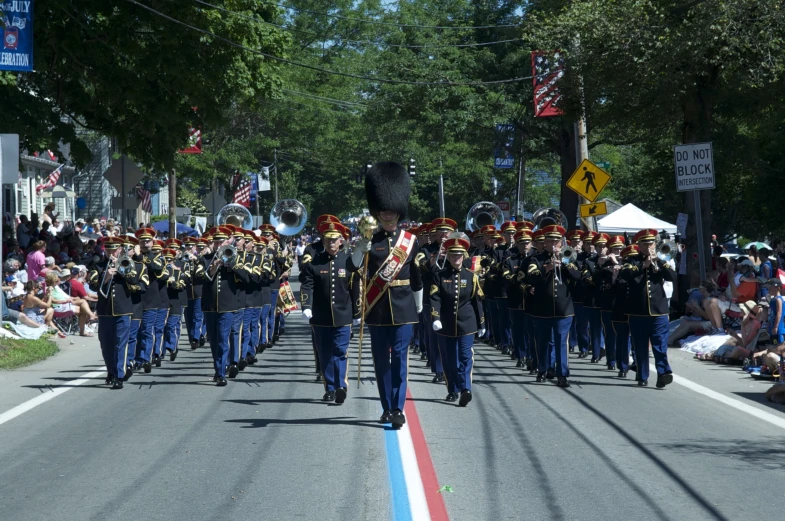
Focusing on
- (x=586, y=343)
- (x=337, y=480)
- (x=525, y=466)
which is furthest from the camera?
(x=586, y=343)

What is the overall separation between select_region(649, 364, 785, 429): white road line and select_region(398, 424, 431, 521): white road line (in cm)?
368

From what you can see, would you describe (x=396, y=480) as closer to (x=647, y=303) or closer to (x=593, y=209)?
(x=647, y=303)

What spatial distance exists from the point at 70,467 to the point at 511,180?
49.3 meters

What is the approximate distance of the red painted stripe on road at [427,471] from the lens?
7.32 meters

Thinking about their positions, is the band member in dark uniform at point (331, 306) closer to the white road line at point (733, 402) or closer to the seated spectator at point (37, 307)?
the white road line at point (733, 402)

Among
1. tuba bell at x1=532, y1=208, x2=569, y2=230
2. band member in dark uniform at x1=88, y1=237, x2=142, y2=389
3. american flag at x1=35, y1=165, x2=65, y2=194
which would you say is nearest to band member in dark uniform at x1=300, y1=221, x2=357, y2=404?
band member in dark uniform at x1=88, y1=237, x2=142, y2=389

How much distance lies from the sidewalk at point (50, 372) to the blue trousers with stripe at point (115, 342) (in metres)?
0.83

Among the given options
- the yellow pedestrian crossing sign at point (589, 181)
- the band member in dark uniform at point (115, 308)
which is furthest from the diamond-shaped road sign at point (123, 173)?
the band member in dark uniform at point (115, 308)

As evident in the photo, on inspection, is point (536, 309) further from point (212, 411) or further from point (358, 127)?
point (358, 127)

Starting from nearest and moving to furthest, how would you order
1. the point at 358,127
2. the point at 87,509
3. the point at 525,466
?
1. the point at 87,509
2. the point at 525,466
3. the point at 358,127

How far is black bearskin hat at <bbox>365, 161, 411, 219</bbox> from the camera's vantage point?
36.8ft

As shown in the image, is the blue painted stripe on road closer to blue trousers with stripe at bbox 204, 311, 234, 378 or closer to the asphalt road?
the asphalt road

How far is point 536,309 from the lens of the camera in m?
14.4

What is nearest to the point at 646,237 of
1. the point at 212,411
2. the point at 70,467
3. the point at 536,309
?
the point at 536,309
